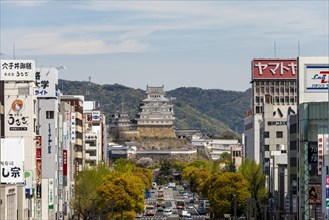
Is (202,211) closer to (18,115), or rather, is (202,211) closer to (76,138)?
(76,138)

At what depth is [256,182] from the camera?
163 metres

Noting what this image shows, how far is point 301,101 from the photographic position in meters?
126

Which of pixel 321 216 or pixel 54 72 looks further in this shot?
pixel 54 72

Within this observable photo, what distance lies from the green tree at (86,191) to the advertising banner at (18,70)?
21.4 m

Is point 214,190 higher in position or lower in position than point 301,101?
lower

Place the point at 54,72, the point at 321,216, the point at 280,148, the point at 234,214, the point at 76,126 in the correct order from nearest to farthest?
the point at 321,216, the point at 54,72, the point at 234,214, the point at 76,126, the point at 280,148

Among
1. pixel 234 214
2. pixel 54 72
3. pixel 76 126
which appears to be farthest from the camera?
pixel 76 126

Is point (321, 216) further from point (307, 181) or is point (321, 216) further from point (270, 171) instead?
point (270, 171)

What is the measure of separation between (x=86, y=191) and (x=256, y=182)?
27389 millimetres

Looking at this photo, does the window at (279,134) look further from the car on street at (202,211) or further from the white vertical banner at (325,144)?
the white vertical banner at (325,144)

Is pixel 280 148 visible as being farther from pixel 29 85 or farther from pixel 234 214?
pixel 29 85

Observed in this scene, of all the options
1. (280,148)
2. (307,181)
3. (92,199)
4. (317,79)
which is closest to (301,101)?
(317,79)

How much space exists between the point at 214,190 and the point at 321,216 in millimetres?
42671

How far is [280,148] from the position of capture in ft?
578
